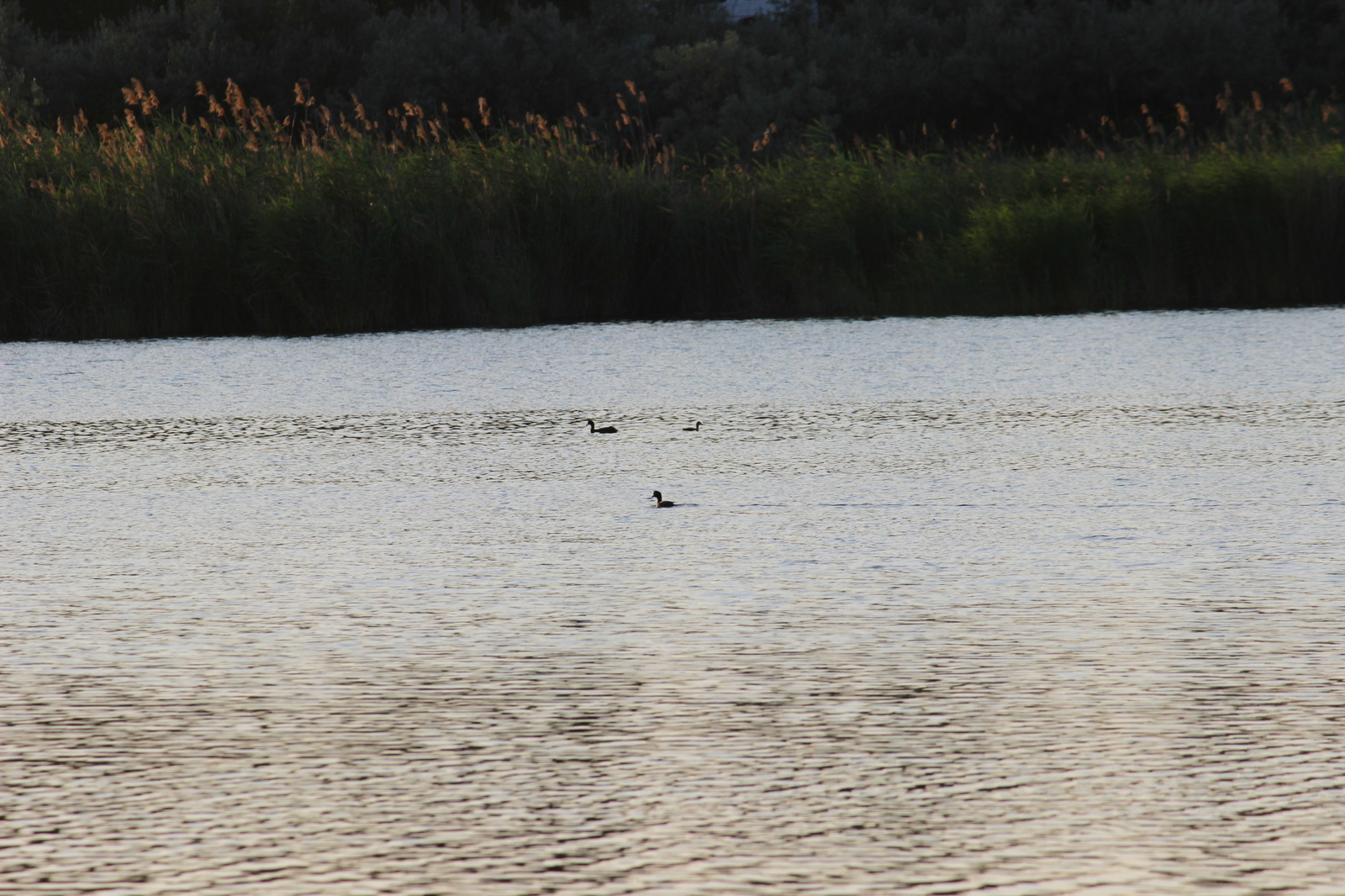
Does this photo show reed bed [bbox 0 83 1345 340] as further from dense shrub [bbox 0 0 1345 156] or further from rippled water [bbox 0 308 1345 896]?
dense shrub [bbox 0 0 1345 156]

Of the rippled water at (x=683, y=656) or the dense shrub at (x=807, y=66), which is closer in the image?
the rippled water at (x=683, y=656)

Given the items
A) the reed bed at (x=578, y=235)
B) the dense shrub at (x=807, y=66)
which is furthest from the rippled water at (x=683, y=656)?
the dense shrub at (x=807, y=66)

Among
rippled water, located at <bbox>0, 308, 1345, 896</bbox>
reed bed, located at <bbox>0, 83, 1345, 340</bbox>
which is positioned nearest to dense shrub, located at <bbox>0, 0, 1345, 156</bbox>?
reed bed, located at <bbox>0, 83, 1345, 340</bbox>

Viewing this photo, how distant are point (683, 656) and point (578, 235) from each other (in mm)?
9130

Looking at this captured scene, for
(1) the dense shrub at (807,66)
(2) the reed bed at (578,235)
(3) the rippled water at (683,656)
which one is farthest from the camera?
(1) the dense shrub at (807,66)

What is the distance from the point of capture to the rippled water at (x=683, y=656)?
1.66 m

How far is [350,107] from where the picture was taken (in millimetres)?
22891

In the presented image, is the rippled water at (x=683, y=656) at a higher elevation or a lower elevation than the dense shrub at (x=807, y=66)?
lower

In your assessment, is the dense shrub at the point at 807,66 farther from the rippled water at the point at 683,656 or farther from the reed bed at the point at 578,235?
the rippled water at the point at 683,656

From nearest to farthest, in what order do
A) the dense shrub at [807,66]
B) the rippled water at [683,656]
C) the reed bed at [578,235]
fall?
the rippled water at [683,656] → the reed bed at [578,235] → the dense shrub at [807,66]

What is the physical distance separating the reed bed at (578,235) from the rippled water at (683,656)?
5241mm

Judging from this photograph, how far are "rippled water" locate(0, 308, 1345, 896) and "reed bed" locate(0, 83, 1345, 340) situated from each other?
5.24m

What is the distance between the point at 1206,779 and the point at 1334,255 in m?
10.5

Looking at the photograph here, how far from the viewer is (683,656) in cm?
248
